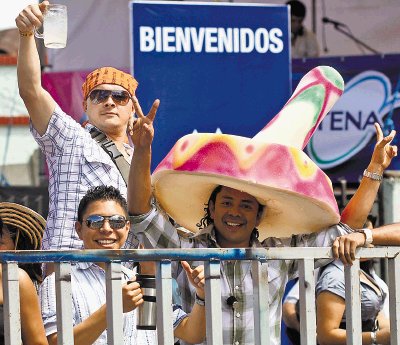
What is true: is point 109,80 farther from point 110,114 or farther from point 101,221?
point 101,221

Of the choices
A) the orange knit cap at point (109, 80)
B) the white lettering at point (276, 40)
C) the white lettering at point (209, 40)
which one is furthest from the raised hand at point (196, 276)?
the white lettering at point (276, 40)

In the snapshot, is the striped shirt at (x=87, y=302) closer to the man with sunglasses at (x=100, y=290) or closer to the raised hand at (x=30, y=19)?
the man with sunglasses at (x=100, y=290)

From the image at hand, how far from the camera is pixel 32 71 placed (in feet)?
17.1

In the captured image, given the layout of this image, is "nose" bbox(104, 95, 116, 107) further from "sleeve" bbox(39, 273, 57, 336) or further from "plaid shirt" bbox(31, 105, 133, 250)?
"sleeve" bbox(39, 273, 57, 336)

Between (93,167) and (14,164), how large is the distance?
5.52 m

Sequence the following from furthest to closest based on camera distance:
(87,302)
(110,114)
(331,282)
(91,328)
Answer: (331,282)
(110,114)
(87,302)
(91,328)

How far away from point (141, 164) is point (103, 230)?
0.28 meters

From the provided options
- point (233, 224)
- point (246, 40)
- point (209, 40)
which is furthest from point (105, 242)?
point (246, 40)

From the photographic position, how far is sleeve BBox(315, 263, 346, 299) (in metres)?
5.80

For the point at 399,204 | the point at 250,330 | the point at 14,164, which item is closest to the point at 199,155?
the point at 250,330

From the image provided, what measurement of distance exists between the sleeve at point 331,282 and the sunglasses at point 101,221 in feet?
4.42

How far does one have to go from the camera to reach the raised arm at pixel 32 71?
16.7 feet

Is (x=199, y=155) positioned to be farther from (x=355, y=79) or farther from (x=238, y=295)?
(x=355, y=79)

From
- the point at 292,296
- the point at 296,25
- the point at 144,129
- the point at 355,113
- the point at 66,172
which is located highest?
the point at 296,25
